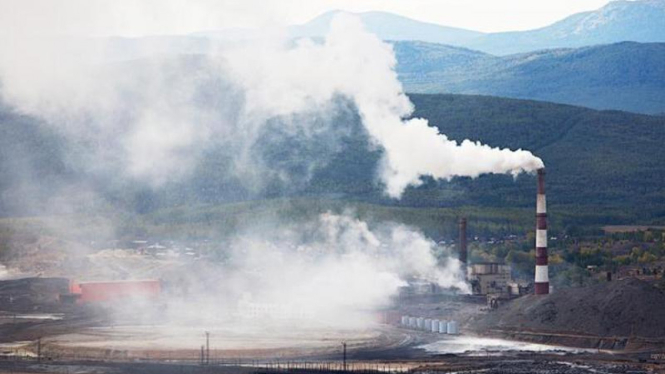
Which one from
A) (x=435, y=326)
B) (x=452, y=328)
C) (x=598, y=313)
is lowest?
(x=452, y=328)

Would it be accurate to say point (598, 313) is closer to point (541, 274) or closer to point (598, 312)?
point (598, 312)

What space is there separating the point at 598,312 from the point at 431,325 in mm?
11530

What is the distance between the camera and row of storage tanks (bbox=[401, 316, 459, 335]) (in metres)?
88.2

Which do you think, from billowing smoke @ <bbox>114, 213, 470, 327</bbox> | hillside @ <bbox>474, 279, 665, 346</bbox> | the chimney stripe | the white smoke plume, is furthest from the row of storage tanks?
the white smoke plume

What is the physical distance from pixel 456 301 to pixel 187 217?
66172 mm

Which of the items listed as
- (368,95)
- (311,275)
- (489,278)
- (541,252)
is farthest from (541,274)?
(368,95)

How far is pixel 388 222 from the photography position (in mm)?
141375

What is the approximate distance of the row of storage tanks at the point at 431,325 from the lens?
88250 mm

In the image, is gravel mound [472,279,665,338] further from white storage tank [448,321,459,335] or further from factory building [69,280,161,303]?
factory building [69,280,161,303]

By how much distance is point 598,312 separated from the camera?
81.8 meters

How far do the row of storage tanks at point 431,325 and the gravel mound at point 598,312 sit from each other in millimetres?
2103

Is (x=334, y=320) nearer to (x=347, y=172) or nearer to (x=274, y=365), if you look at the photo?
(x=274, y=365)

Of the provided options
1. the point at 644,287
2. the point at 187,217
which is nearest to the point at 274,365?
the point at 644,287

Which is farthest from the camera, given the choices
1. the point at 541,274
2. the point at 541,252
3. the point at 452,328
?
the point at 541,274
